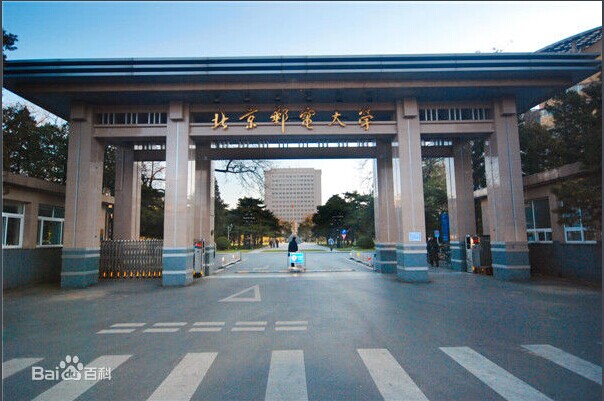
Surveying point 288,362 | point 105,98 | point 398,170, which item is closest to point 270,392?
point 288,362

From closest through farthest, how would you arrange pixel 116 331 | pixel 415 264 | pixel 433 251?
pixel 116 331, pixel 415 264, pixel 433 251

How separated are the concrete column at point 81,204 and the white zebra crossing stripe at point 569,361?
586 inches

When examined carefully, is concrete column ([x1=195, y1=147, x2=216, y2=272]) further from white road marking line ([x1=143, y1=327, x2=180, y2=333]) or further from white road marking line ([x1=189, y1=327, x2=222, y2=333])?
white road marking line ([x1=189, y1=327, x2=222, y2=333])

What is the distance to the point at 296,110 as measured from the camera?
15.0 metres

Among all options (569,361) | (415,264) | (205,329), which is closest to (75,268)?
(205,329)

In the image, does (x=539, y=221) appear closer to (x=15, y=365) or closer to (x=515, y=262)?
(x=515, y=262)

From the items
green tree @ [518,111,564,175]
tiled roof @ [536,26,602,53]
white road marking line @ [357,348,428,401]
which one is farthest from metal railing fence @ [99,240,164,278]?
tiled roof @ [536,26,602,53]

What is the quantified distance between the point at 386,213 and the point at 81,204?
13.4 m

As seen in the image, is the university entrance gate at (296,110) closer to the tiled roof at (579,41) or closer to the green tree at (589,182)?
the green tree at (589,182)

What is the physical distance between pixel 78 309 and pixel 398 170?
12.1 m

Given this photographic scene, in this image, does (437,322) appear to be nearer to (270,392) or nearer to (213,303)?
(270,392)

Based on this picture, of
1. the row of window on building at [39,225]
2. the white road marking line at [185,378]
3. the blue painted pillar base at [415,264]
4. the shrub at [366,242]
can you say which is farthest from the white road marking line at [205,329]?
the shrub at [366,242]

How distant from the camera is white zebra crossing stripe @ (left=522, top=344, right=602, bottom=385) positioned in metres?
4.75

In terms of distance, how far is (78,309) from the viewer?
9.62 meters
